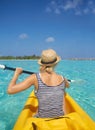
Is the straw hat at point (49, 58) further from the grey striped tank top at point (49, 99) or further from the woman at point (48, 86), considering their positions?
the grey striped tank top at point (49, 99)

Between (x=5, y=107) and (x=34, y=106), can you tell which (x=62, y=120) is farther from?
(x=5, y=107)

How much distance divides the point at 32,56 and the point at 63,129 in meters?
89.8

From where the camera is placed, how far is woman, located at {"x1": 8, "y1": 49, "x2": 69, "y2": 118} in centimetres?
315

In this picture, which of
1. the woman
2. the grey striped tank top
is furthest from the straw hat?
the grey striped tank top

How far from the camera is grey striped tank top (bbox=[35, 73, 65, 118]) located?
3164 millimetres

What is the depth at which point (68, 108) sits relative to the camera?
4.70 m

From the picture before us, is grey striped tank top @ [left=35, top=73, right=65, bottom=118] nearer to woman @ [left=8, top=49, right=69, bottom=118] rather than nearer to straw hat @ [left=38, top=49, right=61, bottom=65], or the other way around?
woman @ [left=8, top=49, right=69, bottom=118]

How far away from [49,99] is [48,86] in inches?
6.5

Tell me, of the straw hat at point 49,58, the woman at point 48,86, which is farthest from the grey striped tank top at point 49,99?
the straw hat at point 49,58

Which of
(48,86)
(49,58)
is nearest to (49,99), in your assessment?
(48,86)

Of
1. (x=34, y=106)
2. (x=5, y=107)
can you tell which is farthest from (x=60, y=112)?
(x=5, y=107)

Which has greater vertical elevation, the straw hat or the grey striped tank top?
the straw hat

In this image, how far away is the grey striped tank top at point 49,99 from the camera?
3.16 meters

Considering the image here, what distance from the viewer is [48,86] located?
10.3 ft
